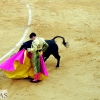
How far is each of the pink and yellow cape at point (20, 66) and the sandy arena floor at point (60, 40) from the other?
15 cm

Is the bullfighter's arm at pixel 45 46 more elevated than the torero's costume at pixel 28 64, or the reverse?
the bullfighter's arm at pixel 45 46

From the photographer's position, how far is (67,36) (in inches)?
388

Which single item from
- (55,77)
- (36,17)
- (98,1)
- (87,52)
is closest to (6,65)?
(55,77)

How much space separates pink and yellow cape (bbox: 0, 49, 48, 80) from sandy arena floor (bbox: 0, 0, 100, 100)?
153mm

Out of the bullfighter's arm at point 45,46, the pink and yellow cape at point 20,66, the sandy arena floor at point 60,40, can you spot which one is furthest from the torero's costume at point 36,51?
the sandy arena floor at point 60,40

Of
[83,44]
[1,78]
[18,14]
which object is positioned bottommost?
[1,78]

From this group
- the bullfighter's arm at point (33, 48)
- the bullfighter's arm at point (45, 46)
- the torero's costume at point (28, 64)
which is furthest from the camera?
the bullfighter's arm at point (45, 46)

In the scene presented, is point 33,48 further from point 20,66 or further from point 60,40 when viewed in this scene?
point 60,40

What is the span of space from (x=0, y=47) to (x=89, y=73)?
256 cm

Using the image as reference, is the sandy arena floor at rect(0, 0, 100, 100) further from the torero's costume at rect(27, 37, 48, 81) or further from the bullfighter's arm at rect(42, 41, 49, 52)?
the bullfighter's arm at rect(42, 41, 49, 52)

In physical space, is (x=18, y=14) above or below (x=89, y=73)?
above

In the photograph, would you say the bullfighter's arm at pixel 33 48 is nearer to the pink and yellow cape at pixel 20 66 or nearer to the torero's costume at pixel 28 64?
the torero's costume at pixel 28 64

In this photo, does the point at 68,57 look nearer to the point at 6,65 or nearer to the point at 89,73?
the point at 89,73

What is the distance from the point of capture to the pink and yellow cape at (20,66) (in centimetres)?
752
